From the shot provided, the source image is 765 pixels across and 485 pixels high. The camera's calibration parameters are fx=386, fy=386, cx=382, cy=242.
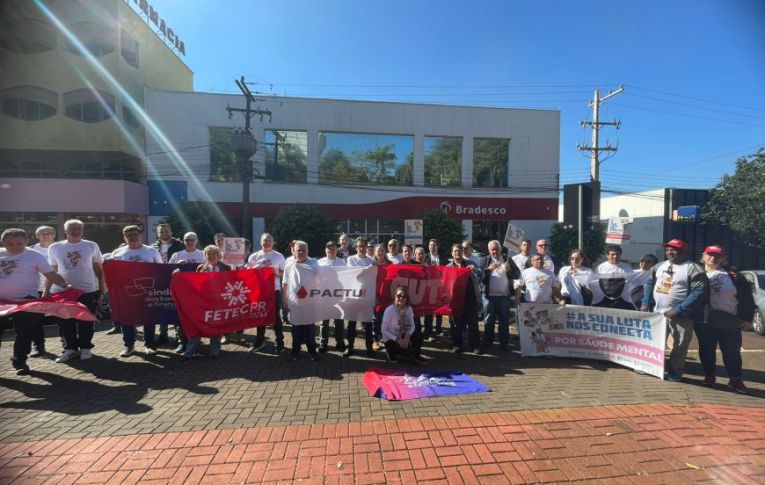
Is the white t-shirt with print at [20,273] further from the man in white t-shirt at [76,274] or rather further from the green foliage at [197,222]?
the green foliage at [197,222]

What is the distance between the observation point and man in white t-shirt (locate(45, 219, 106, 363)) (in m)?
5.61

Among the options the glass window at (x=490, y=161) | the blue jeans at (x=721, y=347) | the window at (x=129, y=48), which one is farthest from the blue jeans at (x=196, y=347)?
the window at (x=129, y=48)

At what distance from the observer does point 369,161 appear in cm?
2430

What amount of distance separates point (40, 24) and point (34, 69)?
2947mm

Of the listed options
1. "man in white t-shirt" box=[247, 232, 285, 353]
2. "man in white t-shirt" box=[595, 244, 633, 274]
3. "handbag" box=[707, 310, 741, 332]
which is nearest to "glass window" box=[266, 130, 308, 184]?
"man in white t-shirt" box=[247, 232, 285, 353]

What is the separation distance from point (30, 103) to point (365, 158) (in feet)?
63.1

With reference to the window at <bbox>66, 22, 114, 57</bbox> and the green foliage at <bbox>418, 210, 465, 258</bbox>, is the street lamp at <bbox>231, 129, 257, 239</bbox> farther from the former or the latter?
the window at <bbox>66, 22, 114, 57</bbox>

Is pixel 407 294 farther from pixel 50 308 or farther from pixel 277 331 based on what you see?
pixel 50 308

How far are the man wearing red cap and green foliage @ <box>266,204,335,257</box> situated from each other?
14395 millimetres

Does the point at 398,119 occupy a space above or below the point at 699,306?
above

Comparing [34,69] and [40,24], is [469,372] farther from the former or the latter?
[34,69]

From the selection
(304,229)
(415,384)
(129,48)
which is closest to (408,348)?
(415,384)

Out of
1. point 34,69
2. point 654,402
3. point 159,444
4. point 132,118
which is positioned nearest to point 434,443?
point 159,444

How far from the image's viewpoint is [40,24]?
Answer: 65.1 feet
